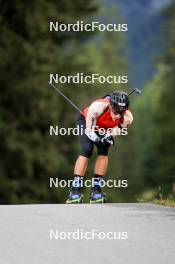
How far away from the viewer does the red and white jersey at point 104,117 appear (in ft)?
42.9

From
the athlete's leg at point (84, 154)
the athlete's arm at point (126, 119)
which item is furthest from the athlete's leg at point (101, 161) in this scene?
the athlete's arm at point (126, 119)

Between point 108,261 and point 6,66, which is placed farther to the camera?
point 6,66

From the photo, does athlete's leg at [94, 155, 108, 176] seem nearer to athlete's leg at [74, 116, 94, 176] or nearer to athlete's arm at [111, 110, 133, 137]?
athlete's leg at [74, 116, 94, 176]

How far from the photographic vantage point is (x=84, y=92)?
4109 centimetres

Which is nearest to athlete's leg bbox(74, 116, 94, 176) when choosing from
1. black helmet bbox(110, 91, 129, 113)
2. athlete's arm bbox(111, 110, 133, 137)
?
athlete's arm bbox(111, 110, 133, 137)

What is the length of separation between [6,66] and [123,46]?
1749 inches

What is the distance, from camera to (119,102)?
1294 centimetres

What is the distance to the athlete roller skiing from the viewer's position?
42.8ft

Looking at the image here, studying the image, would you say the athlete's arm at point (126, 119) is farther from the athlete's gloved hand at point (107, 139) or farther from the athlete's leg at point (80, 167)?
the athlete's leg at point (80, 167)

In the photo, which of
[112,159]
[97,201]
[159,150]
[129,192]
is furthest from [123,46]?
[97,201]

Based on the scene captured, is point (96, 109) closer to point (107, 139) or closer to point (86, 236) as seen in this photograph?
point (107, 139)

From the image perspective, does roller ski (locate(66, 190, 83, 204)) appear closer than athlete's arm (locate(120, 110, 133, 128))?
No

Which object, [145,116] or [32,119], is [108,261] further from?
[145,116]

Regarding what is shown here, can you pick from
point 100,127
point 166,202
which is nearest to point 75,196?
point 100,127
